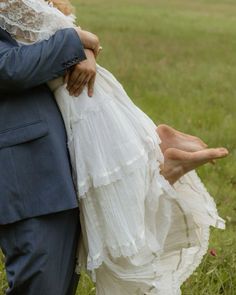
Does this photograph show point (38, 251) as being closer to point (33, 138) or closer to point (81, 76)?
point (33, 138)

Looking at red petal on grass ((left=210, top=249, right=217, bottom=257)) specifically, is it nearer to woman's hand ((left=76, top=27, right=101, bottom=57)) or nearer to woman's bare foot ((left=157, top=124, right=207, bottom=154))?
woman's bare foot ((left=157, top=124, right=207, bottom=154))

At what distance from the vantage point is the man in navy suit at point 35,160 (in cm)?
250

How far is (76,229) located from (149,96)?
587 centimetres

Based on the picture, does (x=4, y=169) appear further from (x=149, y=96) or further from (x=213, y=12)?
(x=213, y=12)

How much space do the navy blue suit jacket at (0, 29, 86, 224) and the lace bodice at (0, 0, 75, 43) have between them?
1.4 inches

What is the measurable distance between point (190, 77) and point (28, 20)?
7.43 m

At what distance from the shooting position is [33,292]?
2.60 meters

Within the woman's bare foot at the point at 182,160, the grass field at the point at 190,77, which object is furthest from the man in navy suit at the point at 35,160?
the grass field at the point at 190,77

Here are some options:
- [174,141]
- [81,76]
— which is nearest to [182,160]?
[174,141]

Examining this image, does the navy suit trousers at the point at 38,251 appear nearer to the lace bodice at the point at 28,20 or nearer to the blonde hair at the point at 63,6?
the lace bodice at the point at 28,20

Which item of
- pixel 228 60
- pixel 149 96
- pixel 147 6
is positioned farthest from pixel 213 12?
pixel 149 96

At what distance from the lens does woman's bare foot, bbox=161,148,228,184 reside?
271 centimetres

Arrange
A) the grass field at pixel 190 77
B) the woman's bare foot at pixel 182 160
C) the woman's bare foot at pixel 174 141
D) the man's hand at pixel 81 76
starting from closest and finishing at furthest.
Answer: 1. the man's hand at pixel 81 76
2. the woman's bare foot at pixel 182 160
3. the woman's bare foot at pixel 174 141
4. the grass field at pixel 190 77

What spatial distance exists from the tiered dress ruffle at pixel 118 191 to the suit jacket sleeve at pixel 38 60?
0.12 meters
